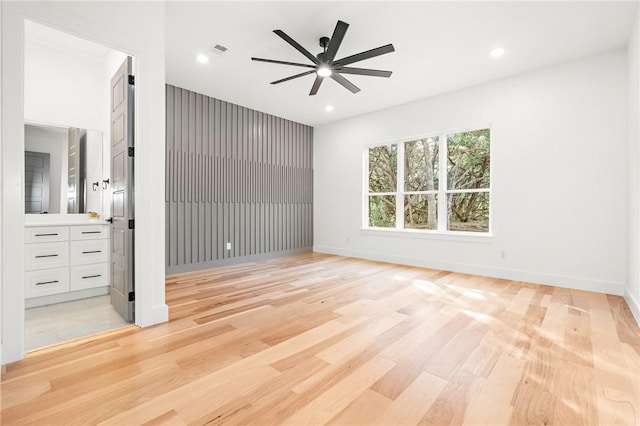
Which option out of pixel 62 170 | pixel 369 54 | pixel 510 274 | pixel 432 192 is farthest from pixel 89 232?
pixel 510 274

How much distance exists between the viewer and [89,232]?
3602mm

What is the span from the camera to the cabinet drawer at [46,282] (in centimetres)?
316

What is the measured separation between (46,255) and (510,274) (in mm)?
6092

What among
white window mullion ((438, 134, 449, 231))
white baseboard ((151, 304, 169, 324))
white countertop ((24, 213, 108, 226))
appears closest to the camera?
white baseboard ((151, 304, 169, 324))

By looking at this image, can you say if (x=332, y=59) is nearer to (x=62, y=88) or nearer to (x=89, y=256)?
(x=62, y=88)

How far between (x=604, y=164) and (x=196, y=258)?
6.12 m

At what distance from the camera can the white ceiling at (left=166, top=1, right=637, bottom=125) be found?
2932 millimetres

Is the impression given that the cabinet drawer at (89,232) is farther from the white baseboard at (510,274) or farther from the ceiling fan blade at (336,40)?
the white baseboard at (510,274)

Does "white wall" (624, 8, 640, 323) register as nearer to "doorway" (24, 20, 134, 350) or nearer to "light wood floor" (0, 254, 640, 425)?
"light wood floor" (0, 254, 640, 425)

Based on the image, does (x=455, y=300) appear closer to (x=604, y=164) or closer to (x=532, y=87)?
(x=604, y=164)

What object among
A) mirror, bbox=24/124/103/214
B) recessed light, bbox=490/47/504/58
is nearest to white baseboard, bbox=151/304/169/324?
mirror, bbox=24/124/103/214

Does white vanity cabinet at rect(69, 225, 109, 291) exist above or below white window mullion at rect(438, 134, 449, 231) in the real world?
below

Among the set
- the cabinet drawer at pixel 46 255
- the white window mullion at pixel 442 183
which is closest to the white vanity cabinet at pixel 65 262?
the cabinet drawer at pixel 46 255

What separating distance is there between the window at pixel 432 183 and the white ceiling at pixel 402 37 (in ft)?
3.42
